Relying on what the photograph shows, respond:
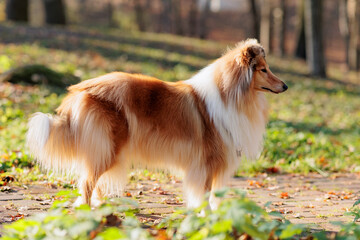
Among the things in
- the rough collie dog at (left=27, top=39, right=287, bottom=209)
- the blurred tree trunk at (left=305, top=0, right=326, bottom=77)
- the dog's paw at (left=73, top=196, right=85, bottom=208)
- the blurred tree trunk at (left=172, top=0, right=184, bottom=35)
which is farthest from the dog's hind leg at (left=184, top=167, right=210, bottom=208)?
the blurred tree trunk at (left=172, top=0, right=184, bottom=35)

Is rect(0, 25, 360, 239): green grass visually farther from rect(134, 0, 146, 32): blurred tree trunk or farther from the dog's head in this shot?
rect(134, 0, 146, 32): blurred tree trunk

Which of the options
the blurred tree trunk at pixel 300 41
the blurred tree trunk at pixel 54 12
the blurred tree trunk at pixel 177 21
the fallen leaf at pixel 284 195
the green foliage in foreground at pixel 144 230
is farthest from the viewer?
the blurred tree trunk at pixel 177 21

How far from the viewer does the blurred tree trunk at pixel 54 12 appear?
60.6 feet

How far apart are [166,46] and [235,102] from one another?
547 inches

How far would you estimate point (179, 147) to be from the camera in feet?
14.8

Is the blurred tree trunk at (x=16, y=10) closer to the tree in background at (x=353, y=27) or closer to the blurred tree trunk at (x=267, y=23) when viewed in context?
the blurred tree trunk at (x=267, y=23)

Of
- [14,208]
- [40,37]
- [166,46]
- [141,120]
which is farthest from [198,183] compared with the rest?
[166,46]

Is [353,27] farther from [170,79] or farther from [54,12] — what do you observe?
[54,12]

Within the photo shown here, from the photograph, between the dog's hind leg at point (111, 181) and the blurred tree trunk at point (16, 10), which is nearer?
the dog's hind leg at point (111, 181)

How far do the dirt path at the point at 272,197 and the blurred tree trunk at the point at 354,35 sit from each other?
1565cm

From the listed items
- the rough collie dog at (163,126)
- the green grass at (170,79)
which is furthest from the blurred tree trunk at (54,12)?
the rough collie dog at (163,126)

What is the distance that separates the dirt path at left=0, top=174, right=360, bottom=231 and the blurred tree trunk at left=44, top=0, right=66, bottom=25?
14.7 m

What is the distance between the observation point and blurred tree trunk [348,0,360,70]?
20266 mm

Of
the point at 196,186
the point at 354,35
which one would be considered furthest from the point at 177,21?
the point at 196,186
